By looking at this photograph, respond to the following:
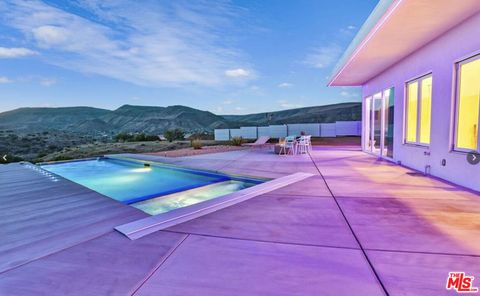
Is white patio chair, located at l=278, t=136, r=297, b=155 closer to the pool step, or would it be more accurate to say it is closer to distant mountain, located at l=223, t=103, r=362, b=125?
the pool step

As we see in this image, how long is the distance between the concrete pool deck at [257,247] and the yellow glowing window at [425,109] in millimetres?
2043

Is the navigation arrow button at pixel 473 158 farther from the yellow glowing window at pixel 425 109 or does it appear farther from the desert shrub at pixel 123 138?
the desert shrub at pixel 123 138

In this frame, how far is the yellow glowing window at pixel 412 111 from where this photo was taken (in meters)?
5.84

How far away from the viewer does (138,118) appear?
123ft

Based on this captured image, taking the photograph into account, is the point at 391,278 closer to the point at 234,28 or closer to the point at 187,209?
the point at 187,209

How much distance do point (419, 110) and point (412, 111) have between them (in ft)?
1.64

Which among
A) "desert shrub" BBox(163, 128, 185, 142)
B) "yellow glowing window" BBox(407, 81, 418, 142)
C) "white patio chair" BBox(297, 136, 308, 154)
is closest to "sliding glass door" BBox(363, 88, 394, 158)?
"yellow glowing window" BBox(407, 81, 418, 142)

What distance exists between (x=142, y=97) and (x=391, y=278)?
26665 mm

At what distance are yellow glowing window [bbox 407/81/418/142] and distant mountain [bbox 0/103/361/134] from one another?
19190mm

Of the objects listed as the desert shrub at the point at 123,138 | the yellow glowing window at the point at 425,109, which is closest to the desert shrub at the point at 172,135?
the desert shrub at the point at 123,138

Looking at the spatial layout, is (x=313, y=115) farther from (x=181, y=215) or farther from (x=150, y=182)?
(x=181, y=215)

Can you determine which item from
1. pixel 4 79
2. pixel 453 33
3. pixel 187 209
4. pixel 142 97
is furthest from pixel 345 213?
pixel 142 97

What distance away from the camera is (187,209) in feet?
10.0

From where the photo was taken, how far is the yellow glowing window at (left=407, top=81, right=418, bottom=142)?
584 centimetres
